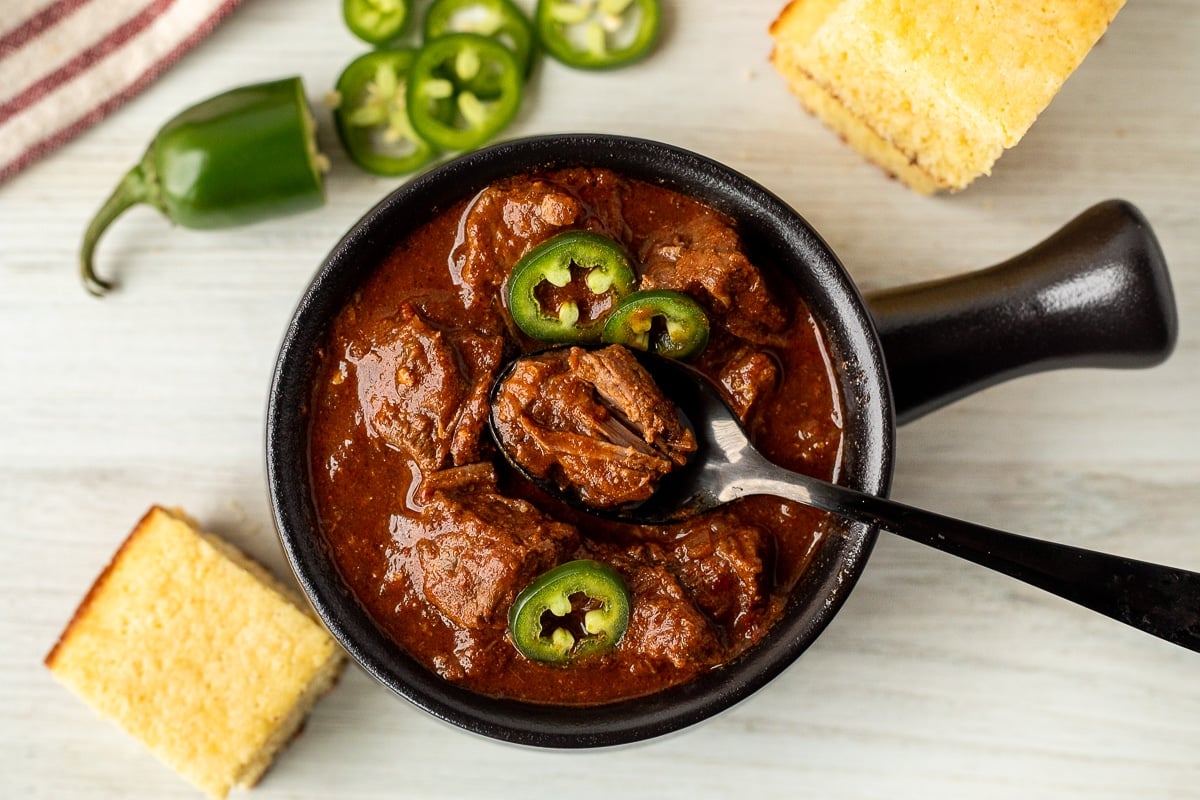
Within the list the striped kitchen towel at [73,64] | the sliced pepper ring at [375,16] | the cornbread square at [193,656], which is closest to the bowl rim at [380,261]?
the cornbread square at [193,656]

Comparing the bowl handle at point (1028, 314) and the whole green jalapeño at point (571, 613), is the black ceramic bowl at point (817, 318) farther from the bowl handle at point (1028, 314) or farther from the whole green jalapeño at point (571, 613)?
the whole green jalapeño at point (571, 613)

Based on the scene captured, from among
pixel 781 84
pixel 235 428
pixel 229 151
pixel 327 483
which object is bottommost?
pixel 235 428

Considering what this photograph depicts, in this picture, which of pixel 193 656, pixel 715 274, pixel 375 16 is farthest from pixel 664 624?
pixel 375 16

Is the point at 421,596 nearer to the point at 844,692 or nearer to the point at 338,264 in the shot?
the point at 338,264

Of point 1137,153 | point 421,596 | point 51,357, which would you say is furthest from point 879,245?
point 51,357

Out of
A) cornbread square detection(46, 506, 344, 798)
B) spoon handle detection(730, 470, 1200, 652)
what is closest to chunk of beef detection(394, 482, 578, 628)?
cornbread square detection(46, 506, 344, 798)
